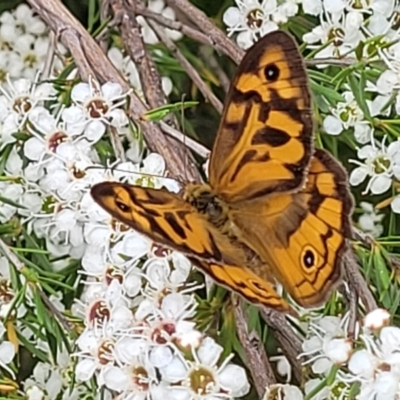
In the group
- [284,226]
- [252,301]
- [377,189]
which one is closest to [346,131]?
[377,189]

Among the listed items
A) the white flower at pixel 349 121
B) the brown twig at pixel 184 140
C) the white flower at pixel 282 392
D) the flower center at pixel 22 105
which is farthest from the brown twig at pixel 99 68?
the white flower at pixel 282 392

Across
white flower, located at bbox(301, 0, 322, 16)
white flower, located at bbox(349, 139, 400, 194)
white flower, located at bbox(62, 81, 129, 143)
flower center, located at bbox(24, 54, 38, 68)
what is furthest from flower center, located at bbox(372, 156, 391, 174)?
flower center, located at bbox(24, 54, 38, 68)

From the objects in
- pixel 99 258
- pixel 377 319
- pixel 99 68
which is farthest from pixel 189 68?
pixel 377 319

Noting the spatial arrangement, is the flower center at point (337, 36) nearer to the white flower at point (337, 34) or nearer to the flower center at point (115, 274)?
the white flower at point (337, 34)

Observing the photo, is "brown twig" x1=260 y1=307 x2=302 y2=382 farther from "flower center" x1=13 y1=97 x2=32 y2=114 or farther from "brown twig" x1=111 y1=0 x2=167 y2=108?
"flower center" x1=13 y1=97 x2=32 y2=114

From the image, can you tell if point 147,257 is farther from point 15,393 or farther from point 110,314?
point 15,393

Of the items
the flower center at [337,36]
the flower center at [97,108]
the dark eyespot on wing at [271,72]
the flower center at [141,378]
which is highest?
the flower center at [97,108]

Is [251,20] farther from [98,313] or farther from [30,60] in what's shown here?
[98,313]
